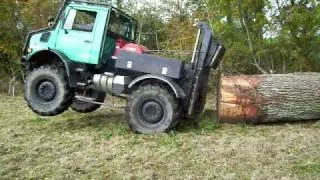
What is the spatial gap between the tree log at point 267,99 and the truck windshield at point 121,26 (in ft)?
6.32

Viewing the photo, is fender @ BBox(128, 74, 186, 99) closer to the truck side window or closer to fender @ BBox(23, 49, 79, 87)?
fender @ BBox(23, 49, 79, 87)

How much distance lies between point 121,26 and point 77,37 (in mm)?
976

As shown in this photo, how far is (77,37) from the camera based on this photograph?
7699 mm

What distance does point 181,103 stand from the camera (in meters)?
7.40

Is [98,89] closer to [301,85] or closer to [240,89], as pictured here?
[240,89]

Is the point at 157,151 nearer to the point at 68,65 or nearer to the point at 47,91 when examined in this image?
the point at 68,65

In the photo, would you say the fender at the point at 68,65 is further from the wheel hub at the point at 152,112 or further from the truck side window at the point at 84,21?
the wheel hub at the point at 152,112

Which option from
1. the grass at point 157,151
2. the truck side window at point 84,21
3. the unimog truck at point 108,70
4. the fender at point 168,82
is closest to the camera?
the grass at point 157,151

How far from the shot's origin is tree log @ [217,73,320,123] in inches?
313

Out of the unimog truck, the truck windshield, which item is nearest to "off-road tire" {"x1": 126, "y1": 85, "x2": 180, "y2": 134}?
the unimog truck

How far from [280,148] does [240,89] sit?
197 centimetres

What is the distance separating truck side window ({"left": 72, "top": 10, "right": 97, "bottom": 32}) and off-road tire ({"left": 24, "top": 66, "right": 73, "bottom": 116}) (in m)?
0.78

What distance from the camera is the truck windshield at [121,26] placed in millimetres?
7957

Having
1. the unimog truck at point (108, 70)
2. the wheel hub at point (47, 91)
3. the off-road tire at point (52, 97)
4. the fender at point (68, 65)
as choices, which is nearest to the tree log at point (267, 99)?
the unimog truck at point (108, 70)
